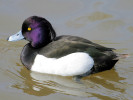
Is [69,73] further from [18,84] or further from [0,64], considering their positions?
[0,64]

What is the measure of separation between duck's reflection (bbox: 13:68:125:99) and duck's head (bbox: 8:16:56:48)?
24.3 inches

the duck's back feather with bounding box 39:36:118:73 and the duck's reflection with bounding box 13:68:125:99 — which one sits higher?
the duck's back feather with bounding box 39:36:118:73

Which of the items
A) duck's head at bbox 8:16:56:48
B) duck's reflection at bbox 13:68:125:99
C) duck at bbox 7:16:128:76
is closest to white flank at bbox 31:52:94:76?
duck at bbox 7:16:128:76

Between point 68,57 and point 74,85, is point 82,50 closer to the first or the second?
point 68,57

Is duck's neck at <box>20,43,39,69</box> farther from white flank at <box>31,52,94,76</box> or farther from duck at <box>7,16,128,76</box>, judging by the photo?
white flank at <box>31,52,94,76</box>

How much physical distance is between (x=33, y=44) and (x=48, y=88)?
109 centimetres

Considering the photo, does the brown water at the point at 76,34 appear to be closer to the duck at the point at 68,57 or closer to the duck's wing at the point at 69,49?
the duck at the point at 68,57

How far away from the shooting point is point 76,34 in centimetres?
764

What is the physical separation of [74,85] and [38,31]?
1.30m

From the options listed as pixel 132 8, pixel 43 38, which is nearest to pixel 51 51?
pixel 43 38

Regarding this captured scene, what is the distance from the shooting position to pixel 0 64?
642 cm

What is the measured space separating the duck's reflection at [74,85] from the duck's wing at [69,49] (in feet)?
1.37

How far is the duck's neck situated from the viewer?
237 inches

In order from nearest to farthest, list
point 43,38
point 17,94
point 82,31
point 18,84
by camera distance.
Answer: point 17,94 → point 18,84 → point 43,38 → point 82,31
